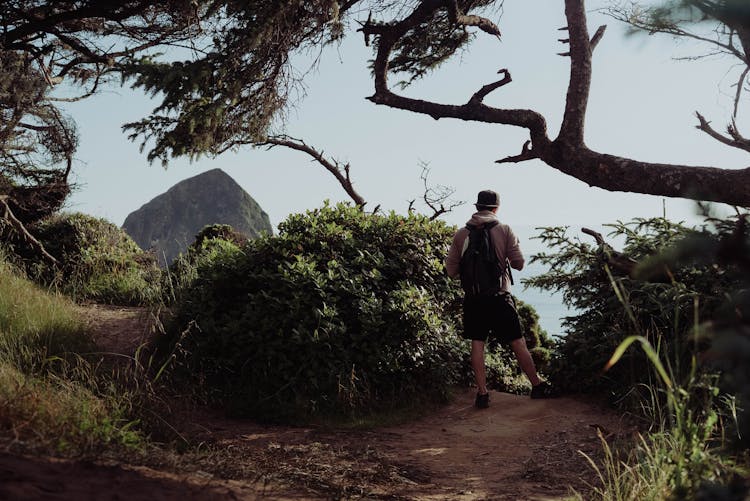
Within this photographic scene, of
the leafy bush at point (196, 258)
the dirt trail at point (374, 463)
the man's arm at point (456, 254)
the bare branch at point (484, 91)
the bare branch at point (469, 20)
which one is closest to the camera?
the dirt trail at point (374, 463)

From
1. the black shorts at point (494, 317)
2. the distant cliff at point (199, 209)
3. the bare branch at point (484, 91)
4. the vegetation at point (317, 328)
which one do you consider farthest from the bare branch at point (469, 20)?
the distant cliff at point (199, 209)

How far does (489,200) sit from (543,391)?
214 cm

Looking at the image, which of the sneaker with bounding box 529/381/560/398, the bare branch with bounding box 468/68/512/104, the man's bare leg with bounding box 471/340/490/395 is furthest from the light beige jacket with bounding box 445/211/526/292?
the bare branch with bounding box 468/68/512/104

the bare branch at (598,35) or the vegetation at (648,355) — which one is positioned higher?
the bare branch at (598,35)

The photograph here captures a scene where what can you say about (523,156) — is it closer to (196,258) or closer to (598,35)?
(598,35)

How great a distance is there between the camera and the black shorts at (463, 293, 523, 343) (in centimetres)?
711

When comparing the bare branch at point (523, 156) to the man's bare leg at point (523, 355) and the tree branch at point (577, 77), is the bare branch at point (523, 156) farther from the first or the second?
the man's bare leg at point (523, 355)

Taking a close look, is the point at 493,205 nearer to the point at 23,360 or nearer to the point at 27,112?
the point at 23,360

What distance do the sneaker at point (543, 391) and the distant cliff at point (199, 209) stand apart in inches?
1166

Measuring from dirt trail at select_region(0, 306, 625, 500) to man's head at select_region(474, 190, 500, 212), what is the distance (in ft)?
6.86

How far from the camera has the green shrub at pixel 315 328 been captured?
6.82 metres

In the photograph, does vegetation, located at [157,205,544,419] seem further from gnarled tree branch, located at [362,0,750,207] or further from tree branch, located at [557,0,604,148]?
tree branch, located at [557,0,604,148]

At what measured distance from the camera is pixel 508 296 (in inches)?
282

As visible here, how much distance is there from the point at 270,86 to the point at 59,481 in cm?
636
